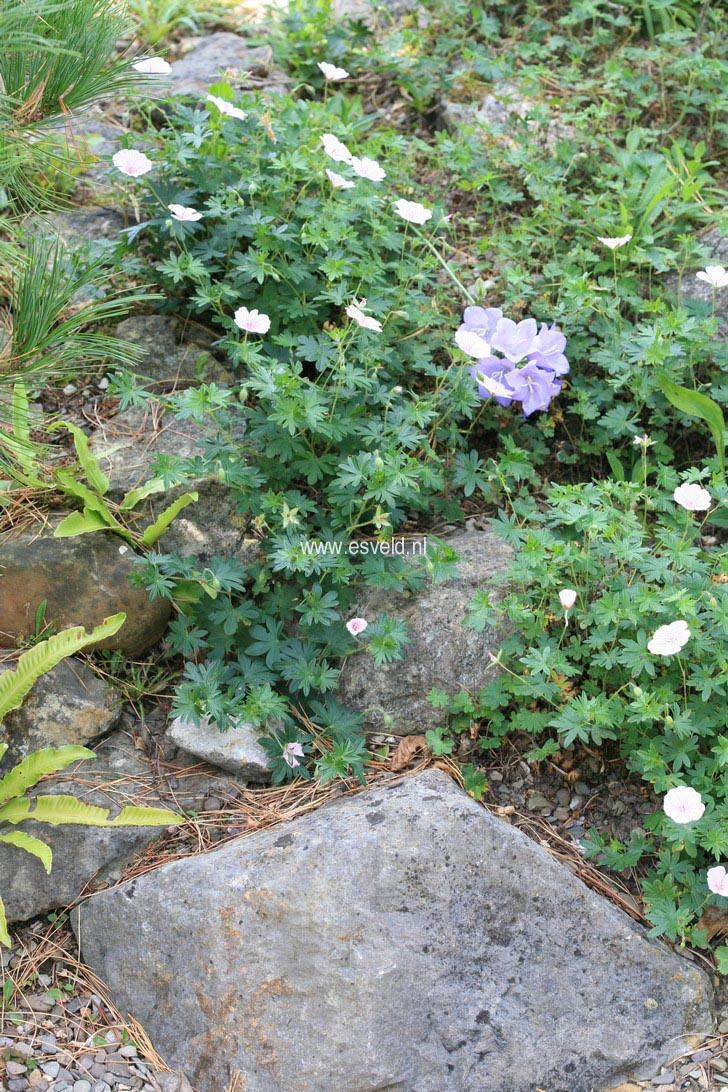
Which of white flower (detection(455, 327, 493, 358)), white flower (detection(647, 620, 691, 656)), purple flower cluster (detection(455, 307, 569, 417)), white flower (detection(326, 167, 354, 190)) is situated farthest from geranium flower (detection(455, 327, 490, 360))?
white flower (detection(647, 620, 691, 656))

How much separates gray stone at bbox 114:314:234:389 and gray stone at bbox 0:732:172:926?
4.34 ft

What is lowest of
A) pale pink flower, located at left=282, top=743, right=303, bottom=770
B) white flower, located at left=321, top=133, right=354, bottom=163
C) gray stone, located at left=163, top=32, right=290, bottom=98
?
pale pink flower, located at left=282, top=743, right=303, bottom=770

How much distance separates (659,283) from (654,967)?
7.87 ft

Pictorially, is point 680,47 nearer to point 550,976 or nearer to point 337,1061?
point 550,976

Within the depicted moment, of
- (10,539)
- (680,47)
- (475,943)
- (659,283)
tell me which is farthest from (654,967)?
(680,47)

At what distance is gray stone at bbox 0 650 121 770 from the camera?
2744mm

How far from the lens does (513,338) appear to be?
305 cm

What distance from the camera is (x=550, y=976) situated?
2404 millimetres

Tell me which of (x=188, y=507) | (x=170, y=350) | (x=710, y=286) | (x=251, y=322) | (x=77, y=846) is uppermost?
(x=251, y=322)

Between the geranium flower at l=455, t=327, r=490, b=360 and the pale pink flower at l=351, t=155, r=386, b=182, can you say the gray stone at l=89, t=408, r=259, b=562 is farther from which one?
the pale pink flower at l=351, t=155, r=386, b=182

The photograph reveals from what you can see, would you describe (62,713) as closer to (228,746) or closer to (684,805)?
(228,746)

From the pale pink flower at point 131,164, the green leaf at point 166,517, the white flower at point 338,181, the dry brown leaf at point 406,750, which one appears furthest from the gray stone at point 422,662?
the pale pink flower at point 131,164

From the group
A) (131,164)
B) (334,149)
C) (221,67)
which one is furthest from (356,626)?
(221,67)

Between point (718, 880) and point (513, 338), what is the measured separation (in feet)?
5.43
